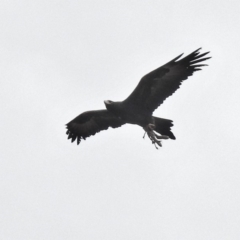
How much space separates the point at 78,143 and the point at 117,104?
298 cm

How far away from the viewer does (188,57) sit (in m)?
21.2

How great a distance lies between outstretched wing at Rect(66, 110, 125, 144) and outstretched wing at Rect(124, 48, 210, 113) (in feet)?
5.58

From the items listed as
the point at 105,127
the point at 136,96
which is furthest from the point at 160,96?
the point at 105,127

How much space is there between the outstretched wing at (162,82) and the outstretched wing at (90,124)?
5.58 ft

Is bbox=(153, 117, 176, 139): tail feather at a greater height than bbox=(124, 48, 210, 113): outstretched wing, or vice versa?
bbox=(124, 48, 210, 113): outstretched wing

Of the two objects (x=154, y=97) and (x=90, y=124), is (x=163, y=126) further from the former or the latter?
(x=90, y=124)

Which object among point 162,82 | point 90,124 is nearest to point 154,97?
point 162,82

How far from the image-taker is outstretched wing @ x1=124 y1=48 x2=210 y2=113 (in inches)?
834

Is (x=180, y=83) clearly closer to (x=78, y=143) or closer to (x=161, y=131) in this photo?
(x=161, y=131)

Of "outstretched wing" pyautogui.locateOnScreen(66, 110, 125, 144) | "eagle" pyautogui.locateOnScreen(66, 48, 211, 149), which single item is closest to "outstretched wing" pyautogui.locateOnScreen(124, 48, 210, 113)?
"eagle" pyautogui.locateOnScreen(66, 48, 211, 149)

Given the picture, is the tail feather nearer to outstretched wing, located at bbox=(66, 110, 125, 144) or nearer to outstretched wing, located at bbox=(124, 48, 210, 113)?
outstretched wing, located at bbox=(124, 48, 210, 113)

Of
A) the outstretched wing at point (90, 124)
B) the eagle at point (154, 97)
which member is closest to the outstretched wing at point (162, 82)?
the eagle at point (154, 97)

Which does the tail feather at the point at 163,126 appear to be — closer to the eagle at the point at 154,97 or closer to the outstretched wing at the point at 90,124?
the eagle at the point at 154,97

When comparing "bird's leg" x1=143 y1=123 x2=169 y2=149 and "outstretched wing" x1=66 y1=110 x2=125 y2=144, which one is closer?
"bird's leg" x1=143 y1=123 x2=169 y2=149
